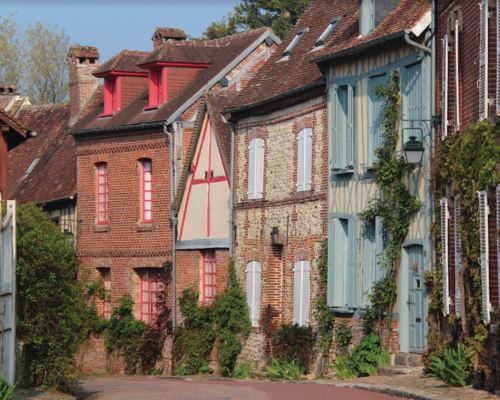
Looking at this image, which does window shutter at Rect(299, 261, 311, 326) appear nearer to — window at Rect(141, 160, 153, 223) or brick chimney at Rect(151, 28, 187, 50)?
window at Rect(141, 160, 153, 223)

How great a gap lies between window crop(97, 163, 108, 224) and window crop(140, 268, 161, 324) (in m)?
2.26

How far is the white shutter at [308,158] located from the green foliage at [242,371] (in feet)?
14.5

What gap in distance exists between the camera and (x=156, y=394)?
18.1m

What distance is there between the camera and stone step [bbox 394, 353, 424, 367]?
734 inches

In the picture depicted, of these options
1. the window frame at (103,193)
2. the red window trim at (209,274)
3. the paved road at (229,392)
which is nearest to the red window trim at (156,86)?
the window frame at (103,193)

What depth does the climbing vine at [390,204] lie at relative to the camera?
19.6 metres

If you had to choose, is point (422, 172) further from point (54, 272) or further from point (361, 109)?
point (54, 272)

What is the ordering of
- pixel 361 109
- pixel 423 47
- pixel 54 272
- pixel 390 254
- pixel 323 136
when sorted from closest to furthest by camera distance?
pixel 54 272, pixel 423 47, pixel 390 254, pixel 361 109, pixel 323 136

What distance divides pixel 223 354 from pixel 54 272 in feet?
31.8

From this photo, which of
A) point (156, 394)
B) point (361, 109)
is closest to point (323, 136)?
point (361, 109)

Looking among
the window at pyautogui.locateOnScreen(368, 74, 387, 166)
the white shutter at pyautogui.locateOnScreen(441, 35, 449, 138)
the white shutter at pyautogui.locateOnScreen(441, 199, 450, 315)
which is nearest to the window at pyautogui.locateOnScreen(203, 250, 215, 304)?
the window at pyautogui.locateOnScreen(368, 74, 387, 166)

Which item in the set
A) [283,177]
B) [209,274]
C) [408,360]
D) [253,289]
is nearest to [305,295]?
[253,289]

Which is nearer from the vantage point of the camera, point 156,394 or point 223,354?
point 156,394

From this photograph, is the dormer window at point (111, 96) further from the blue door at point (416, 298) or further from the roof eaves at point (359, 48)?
the blue door at point (416, 298)
